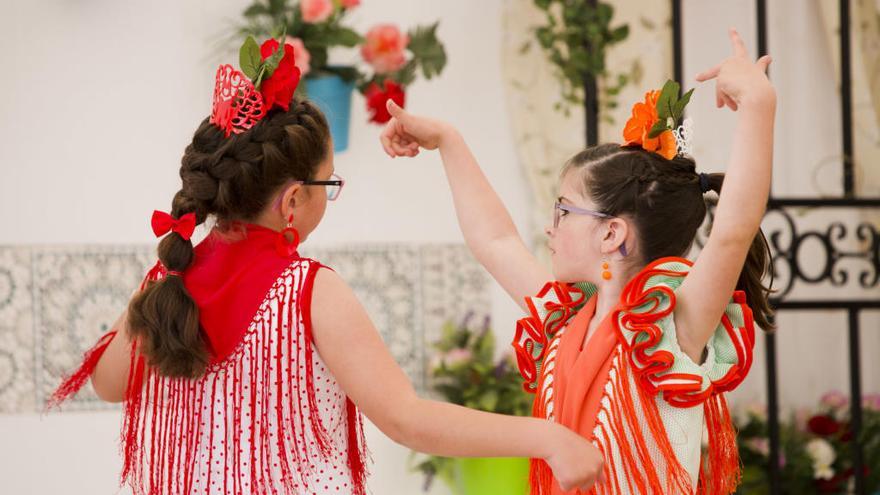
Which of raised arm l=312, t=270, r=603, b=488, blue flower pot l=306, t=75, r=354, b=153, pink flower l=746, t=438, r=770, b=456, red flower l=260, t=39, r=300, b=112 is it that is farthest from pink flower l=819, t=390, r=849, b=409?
red flower l=260, t=39, r=300, b=112

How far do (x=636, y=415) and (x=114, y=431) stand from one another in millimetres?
1685

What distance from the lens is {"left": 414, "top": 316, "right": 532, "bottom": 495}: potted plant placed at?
2.58 metres

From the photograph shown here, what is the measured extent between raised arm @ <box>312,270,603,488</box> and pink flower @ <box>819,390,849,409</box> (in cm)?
187

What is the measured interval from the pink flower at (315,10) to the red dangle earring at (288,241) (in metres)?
1.24

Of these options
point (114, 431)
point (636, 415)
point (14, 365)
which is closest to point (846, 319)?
point (636, 415)

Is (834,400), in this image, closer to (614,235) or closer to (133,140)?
(614,235)

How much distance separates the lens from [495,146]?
2863mm

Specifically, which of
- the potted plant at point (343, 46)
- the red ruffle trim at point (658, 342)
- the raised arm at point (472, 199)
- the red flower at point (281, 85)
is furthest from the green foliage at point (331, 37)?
the red ruffle trim at point (658, 342)

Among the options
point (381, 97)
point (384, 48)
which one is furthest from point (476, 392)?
point (384, 48)

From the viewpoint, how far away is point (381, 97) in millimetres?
2648

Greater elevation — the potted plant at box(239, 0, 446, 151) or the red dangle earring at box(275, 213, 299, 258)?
the potted plant at box(239, 0, 446, 151)

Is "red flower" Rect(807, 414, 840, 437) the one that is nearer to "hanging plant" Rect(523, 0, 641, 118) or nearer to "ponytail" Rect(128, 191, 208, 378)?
"hanging plant" Rect(523, 0, 641, 118)

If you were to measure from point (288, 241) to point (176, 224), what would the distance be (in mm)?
154

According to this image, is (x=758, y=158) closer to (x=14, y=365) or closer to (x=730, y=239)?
(x=730, y=239)
